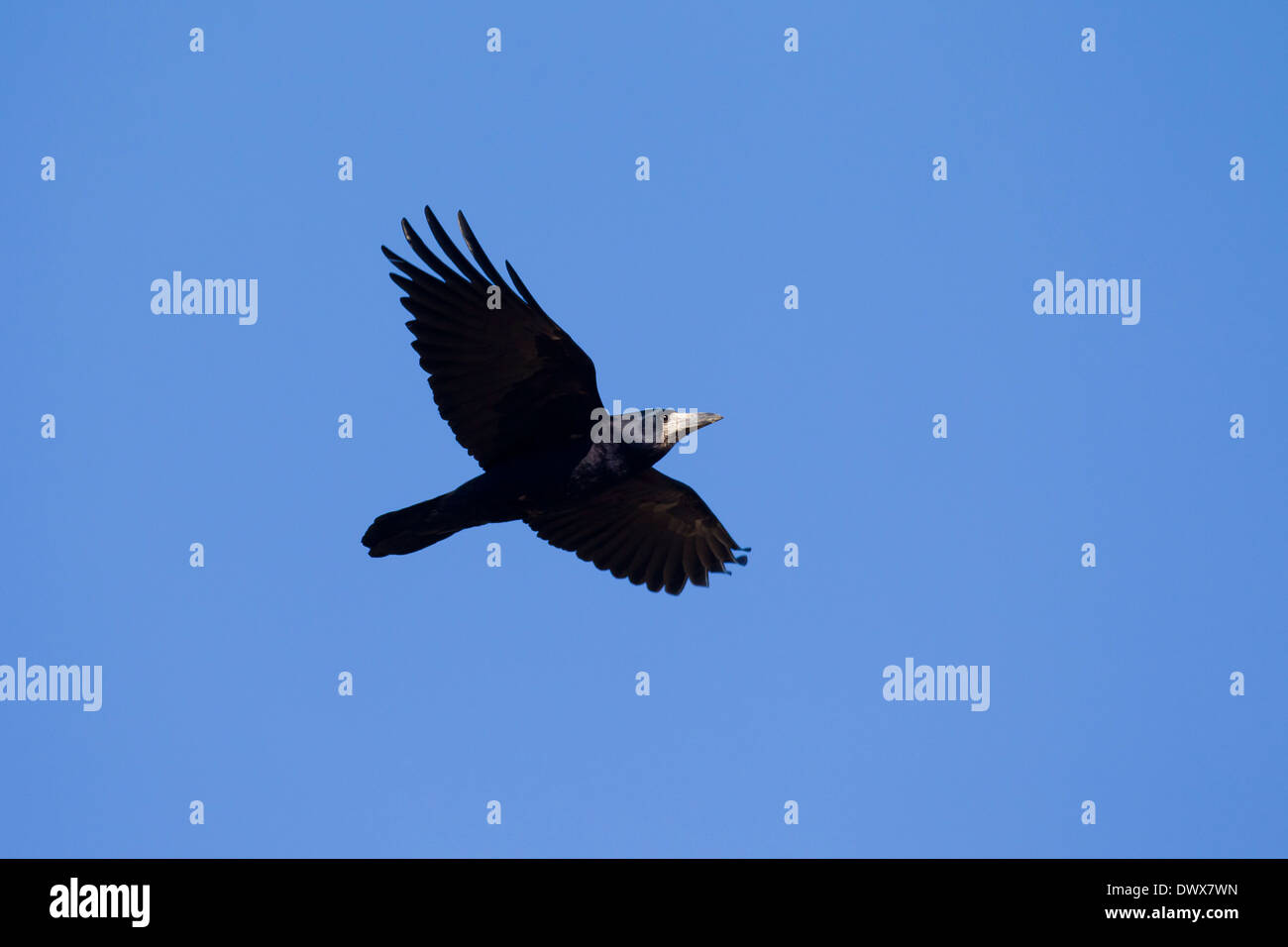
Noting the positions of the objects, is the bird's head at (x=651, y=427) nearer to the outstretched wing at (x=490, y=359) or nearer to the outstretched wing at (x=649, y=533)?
the outstretched wing at (x=490, y=359)

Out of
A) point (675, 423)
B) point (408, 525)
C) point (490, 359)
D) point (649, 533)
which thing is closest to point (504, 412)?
point (490, 359)

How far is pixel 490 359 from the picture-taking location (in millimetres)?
12297

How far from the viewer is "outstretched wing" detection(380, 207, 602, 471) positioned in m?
12.0

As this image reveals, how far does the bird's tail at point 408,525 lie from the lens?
1238 cm

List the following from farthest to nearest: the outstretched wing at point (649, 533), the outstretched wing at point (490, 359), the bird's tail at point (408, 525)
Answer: the outstretched wing at point (649, 533), the bird's tail at point (408, 525), the outstretched wing at point (490, 359)

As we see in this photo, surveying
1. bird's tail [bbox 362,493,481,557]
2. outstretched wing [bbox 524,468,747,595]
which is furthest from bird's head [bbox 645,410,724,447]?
bird's tail [bbox 362,493,481,557]

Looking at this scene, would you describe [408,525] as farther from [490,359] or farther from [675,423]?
[675,423]

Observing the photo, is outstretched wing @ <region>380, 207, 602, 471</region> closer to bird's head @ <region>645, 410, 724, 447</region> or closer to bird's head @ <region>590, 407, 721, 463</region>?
bird's head @ <region>590, 407, 721, 463</region>

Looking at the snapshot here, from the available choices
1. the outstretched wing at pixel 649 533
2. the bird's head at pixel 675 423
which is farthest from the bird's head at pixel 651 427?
the outstretched wing at pixel 649 533

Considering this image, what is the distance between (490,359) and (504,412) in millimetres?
552

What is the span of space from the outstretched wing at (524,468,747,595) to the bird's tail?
70.5 inches
